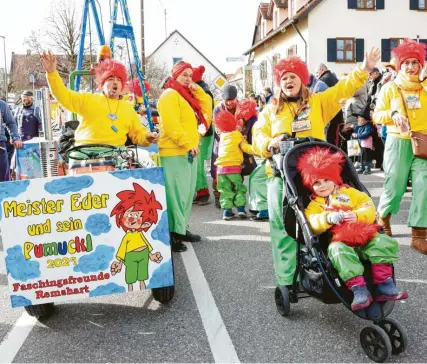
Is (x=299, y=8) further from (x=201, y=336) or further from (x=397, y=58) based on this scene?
(x=201, y=336)


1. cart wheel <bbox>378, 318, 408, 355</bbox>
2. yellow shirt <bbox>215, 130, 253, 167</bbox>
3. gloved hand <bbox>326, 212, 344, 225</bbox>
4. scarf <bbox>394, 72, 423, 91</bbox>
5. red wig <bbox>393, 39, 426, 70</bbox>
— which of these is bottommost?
cart wheel <bbox>378, 318, 408, 355</bbox>

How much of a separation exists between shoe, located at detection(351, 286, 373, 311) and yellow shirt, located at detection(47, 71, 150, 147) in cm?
265

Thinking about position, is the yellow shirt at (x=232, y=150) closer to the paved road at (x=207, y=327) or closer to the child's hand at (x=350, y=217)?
the paved road at (x=207, y=327)

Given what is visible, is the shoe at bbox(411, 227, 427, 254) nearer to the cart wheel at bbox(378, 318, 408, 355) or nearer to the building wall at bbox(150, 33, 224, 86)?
the cart wheel at bbox(378, 318, 408, 355)

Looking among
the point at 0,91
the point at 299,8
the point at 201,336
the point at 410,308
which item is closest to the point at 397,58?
the point at 410,308

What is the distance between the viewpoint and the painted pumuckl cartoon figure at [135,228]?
3.64 metres

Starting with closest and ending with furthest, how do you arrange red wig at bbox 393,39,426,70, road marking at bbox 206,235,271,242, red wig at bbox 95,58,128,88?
red wig at bbox 95,58,128,88 → red wig at bbox 393,39,426,70 → road marking at bbox 206,235,271,242

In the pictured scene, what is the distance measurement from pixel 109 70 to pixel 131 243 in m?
1.84

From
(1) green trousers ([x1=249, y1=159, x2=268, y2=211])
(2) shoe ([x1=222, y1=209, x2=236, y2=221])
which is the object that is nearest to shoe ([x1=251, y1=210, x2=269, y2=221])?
(1) green trousers ([x1=249, y1=159, x2=268, y2=211])

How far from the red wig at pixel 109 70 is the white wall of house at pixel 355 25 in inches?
1095

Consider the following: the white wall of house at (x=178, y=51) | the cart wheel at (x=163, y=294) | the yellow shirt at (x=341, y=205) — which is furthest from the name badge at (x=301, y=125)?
the white wall of house at (x=178, y=51)

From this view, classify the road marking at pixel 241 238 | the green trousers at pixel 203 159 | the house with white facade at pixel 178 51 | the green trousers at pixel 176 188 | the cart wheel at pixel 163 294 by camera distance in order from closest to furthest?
the cart wheel at pixel 163 294 → the green trousers at pixel 176 188 → the road marking at pixel 241 238 → the green trousers at pixel 203 159 → the house with white facade at pixel 178 51

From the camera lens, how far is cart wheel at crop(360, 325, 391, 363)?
2891 millimetres

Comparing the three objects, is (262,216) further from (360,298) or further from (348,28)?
(348,28)
